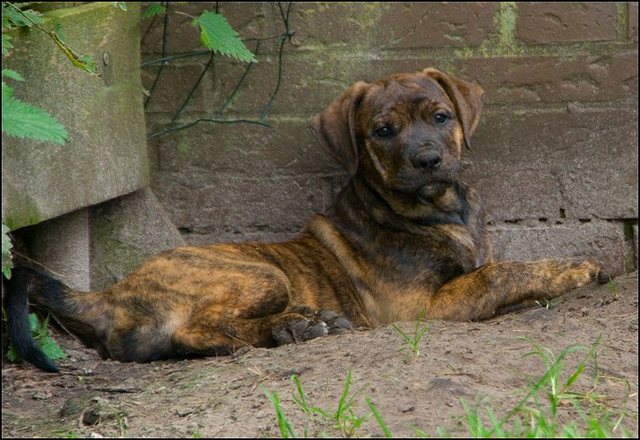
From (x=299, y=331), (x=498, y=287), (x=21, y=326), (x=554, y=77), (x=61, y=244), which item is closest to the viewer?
(x=21, y=326)

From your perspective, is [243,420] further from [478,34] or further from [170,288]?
[478,34]

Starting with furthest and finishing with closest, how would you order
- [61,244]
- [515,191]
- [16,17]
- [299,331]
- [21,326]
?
[515,191] < [61,244] < [299,331] < [21,326] < [16,17]

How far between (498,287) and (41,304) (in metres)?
2.25

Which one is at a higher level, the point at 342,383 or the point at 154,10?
the point at 154,10

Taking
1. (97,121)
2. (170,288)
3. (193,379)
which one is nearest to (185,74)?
(97,121)

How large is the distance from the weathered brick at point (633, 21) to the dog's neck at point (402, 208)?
4.16ft

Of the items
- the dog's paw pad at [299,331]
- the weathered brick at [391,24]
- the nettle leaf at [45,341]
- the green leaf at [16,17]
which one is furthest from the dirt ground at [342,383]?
the weathered brick at [391,24]

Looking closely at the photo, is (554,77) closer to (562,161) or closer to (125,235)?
(562,161)

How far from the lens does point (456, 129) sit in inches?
231

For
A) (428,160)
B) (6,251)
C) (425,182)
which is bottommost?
(6,251)

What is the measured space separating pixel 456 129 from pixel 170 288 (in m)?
1.73

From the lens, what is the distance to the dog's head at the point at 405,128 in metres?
5.63

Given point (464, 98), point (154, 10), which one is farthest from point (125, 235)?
point (464, 98)

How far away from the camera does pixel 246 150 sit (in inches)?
248
